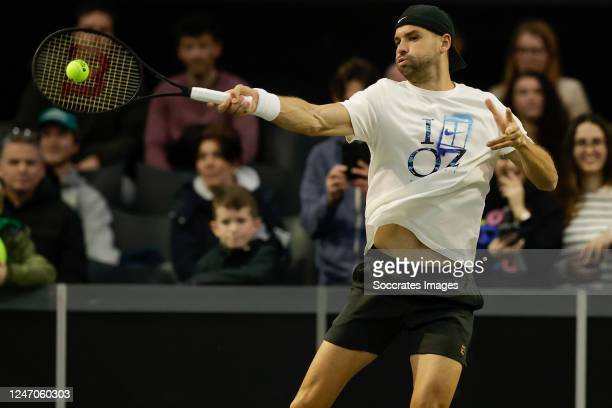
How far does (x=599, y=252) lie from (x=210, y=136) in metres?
2.48

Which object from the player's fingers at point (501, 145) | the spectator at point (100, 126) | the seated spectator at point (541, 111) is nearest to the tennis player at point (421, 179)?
the player's fingers at point (501, 145)

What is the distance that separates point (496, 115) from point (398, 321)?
1026 millimetres

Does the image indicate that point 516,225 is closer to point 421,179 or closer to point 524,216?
point 524,216

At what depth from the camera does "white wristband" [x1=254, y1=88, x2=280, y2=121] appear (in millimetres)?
6105

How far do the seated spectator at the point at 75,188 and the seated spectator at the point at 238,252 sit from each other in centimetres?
83

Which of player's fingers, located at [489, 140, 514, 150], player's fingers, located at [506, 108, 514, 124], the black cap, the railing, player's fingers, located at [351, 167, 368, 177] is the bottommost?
the railing

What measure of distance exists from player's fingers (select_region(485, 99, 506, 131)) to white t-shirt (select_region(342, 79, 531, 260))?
3.1 inches

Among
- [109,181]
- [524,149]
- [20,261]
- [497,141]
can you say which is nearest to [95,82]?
[20,261]

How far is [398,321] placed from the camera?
258 inches

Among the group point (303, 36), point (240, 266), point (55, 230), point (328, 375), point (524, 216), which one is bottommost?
point (328, 375)

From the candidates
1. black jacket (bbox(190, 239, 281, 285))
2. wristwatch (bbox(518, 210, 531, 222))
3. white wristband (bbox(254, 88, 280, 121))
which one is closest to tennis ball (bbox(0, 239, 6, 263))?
black jacket (bbox(190, 239, 281, 285))

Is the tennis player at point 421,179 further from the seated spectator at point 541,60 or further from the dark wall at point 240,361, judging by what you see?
the seated spectator at point 541,60

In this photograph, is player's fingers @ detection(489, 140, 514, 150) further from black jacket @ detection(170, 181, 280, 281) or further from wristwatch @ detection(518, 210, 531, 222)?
black jacket @ detection(170, 181, 280, 281)

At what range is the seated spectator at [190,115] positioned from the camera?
9500 millimetres
